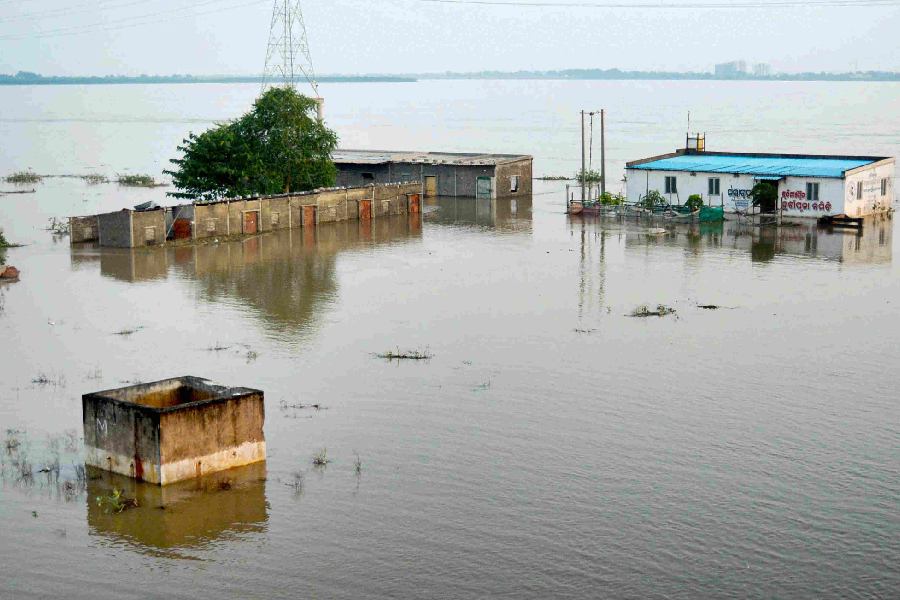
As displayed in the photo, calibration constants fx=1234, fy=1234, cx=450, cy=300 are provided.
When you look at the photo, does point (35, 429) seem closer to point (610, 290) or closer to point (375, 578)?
point (375, 578)

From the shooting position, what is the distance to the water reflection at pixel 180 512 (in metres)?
16.4

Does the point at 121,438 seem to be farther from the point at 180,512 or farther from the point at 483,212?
the point at 483,212

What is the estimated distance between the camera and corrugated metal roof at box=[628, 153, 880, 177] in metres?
46.8

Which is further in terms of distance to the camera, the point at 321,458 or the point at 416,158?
the point at 416,158

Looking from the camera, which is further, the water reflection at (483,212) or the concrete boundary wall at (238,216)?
the water reflection at (483,212)

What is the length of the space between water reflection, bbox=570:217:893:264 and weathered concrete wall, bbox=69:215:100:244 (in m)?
16.5

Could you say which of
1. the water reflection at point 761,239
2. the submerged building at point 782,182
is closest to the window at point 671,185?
the submerged building at point 782,182

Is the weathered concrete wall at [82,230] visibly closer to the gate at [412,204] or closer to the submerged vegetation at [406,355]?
the gate at [412,204]

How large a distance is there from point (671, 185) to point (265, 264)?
1889cm

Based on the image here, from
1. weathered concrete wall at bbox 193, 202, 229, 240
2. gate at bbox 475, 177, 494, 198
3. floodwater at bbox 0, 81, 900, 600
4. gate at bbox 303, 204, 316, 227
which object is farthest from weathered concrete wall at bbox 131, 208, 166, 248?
gate at bbox 475, 177, 494, 198

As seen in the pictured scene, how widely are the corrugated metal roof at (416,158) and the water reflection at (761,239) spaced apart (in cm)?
→ 1017

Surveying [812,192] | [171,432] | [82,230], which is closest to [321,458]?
[171,432]

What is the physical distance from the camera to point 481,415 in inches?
844

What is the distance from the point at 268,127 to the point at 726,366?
2731 cm
